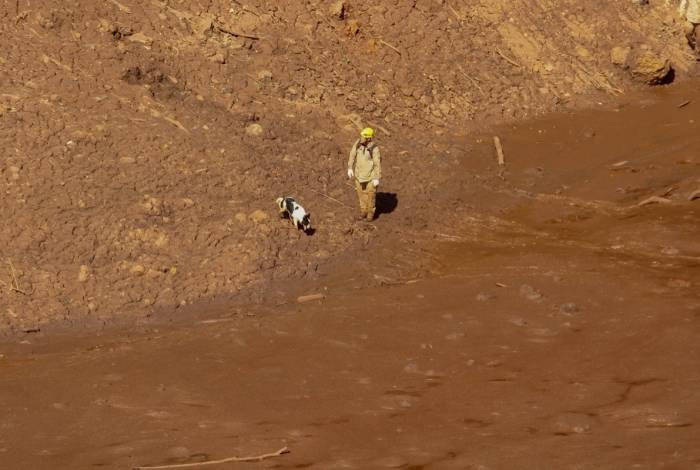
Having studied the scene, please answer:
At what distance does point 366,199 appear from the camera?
13.2m

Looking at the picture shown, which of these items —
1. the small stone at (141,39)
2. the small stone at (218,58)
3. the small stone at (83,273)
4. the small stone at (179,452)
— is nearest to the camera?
the small stone at (179,452)

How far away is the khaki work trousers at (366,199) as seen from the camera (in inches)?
517

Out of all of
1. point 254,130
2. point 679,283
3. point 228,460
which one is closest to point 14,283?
point 254,130

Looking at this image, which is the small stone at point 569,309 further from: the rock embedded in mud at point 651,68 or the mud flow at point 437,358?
the rock embedded in mud at point 651,68

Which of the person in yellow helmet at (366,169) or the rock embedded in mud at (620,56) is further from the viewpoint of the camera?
the rock embedded in mud at (620,56)

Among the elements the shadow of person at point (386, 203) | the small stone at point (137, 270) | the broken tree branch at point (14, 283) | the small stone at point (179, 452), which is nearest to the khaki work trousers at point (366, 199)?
the shadow of person at point (386, 203)

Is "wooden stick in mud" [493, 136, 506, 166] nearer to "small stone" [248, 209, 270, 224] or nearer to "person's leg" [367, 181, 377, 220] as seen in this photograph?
"person's leg" [367, 181, 377, 220]

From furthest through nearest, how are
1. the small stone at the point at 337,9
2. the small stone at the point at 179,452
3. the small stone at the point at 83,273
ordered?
the small stone at the point at 337,9 → the small stone at the point at 83,273 → the small stone at the point at 179,452

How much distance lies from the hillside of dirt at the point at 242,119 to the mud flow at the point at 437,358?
0.41 meters

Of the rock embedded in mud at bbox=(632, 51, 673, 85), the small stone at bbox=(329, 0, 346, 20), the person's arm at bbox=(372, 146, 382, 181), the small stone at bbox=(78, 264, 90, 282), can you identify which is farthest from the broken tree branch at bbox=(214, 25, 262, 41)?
the rock embedded in mud at bbox=(632, 51, 673, 85)

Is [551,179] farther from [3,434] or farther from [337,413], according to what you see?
[3,434]

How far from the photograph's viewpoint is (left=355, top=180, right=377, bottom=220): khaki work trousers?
1313 cm

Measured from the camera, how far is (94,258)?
11.6 meters

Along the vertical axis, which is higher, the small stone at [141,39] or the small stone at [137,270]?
the small stone at [141,39]
